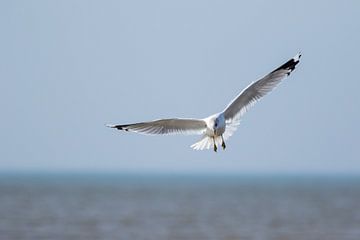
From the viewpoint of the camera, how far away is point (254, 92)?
14883 mm

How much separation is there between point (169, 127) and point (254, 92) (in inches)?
57.3

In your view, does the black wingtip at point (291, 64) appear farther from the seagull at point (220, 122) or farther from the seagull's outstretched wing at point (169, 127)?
the seagull's outstretched wing at point (169, 127)

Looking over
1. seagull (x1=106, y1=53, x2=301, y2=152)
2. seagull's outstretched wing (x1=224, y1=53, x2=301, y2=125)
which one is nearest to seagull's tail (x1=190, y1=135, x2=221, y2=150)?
seagull (x1=106, y1=53, x2=301, y2=152)

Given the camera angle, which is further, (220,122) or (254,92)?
(254,92)

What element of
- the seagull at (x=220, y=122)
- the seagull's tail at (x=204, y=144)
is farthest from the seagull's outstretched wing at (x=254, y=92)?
the seagull's tail at (x=204, y=144)

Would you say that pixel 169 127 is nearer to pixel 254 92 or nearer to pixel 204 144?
pixel 204 144

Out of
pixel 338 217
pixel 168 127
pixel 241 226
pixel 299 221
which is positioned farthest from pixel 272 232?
pixel 168 127

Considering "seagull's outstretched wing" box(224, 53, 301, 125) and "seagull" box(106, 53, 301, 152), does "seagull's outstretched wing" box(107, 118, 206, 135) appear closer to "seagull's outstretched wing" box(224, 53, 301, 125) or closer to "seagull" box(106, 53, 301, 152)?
"seagull" box(106, 53, 301, 152)

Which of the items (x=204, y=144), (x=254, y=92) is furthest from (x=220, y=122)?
(x=254, y=92)

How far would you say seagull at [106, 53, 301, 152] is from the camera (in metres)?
14.0

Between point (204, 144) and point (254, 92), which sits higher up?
point (254, 92)

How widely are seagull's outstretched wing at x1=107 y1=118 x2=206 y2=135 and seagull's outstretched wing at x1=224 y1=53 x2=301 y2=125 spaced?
1.67 ft

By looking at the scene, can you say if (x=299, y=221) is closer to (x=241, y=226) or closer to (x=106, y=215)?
(x=241, y=226)

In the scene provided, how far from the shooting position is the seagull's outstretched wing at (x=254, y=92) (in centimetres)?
1465
